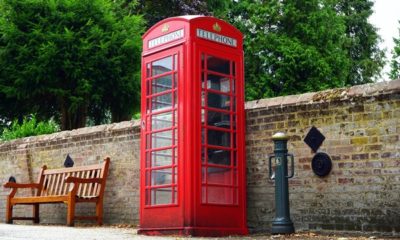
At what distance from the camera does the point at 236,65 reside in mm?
7527

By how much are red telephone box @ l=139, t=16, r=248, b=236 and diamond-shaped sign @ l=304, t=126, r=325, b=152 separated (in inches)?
33.6

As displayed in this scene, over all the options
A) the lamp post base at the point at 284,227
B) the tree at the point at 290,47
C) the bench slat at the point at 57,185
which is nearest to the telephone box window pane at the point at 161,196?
the lamp post base at the point at 284,227

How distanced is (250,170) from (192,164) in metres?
1.09

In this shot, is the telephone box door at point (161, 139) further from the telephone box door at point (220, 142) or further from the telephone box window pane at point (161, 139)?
the telephone box door at point (220, 142)

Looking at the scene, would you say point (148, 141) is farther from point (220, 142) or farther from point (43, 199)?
point (43, 199)

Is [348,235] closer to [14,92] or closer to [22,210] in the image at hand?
[22,210]

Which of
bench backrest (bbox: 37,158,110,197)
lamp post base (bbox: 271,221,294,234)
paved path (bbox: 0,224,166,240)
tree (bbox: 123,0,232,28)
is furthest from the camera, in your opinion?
tree (bbox: 123,0,232,28)

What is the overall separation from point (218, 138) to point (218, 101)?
443 millimetres

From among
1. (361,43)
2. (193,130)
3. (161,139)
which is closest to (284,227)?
(193,130)

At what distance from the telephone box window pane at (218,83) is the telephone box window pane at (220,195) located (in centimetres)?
117

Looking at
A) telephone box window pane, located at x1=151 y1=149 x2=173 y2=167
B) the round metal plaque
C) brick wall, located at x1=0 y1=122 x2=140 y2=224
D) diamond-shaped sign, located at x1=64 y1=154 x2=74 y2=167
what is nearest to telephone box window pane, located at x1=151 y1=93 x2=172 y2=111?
telephone box window pane, located at x1=151 y1=149 x2=173 y2=167

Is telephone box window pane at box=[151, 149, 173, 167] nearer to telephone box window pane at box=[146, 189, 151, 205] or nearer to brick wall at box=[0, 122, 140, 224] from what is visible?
telephone box window pane at box=[146, 189, 151, 205]

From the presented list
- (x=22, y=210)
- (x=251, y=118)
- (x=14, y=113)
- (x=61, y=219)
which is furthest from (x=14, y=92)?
(x=251, y=118)

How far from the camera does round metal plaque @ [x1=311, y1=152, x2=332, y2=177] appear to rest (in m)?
6.88
